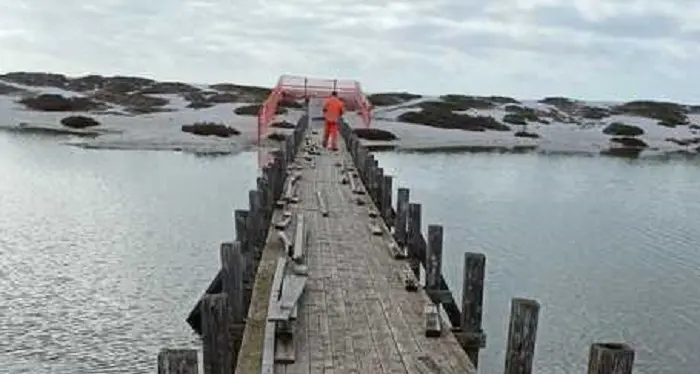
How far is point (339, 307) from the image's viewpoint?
12.4m

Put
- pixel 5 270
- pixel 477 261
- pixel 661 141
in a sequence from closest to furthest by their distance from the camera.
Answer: pixel 477 261 < pixel 5 270 < pixel 661 141

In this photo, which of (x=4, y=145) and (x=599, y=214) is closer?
(x=599, y=214)

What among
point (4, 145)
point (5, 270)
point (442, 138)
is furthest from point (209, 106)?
point (5, 270)

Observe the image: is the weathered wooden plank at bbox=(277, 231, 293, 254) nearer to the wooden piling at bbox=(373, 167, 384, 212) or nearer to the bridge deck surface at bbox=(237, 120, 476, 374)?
the bridge deck surface at bbox=(237, 120, 476, 374)

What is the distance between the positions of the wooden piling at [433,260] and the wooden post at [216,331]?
5490 mm

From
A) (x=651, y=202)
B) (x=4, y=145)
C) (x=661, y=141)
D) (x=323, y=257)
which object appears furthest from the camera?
(x=661, y=141)

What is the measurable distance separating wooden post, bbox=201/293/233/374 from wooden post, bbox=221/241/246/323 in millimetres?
1225

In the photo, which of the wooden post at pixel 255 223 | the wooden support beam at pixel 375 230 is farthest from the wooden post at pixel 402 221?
the wooden post at pixel 255 223

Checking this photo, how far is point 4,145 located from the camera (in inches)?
2079

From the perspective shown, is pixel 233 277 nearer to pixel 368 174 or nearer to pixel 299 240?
pixel 299 240

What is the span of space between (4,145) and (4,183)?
1730cm

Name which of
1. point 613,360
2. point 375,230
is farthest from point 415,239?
point 613,360

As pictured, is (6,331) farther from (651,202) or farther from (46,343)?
(651,202)

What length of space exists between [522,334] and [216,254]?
15.6m
